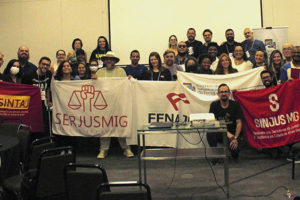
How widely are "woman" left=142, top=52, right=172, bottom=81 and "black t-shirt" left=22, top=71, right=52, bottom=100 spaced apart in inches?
66.5

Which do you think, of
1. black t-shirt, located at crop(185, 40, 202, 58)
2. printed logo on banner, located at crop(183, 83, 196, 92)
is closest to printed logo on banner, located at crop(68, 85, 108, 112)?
printed logo on banner, located at crop(183, 83, 196, 92)

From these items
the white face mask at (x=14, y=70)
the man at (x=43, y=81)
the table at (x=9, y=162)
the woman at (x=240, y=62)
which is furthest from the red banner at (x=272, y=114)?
the white face mask at (x=14, y=70)

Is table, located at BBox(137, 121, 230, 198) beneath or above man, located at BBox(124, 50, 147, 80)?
beneath

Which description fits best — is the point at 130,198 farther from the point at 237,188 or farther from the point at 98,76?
the point at 98,76

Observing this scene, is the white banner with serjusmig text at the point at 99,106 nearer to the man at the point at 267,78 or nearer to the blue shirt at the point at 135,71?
the blue shirt at the point at 135,71

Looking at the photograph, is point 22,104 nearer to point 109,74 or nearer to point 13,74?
point 13,74

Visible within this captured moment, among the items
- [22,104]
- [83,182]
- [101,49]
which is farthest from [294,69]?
[22,104]

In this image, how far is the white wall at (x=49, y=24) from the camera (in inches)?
368

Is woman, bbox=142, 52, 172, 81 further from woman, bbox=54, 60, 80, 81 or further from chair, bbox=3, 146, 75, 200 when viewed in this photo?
chair, bbox=3, 146, 75, 200

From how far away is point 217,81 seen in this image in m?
5.88

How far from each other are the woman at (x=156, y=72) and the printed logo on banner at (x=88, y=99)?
0.85 m

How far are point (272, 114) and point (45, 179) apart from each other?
3.82 meters

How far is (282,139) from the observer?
18.1 feet

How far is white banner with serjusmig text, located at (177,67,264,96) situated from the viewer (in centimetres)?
587
